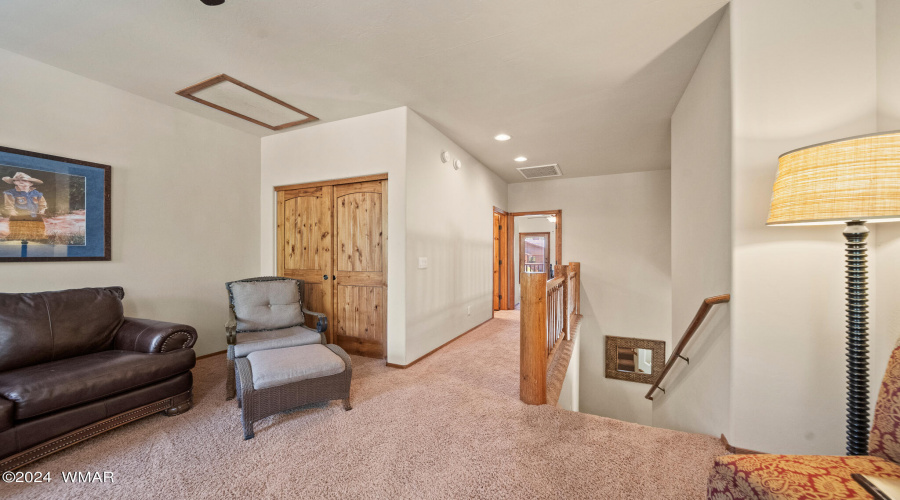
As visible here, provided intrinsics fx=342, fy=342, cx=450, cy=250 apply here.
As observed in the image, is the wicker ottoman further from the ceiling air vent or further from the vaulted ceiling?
the ceiling air vent

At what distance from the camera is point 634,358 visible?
6.21m

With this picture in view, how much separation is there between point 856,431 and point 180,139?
533 centimetres

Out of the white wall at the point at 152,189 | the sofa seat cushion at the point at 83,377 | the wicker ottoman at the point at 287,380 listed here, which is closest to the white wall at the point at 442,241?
the wicker ottoman at the point at 287,380

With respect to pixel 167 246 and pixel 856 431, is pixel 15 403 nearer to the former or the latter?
pixel 167 246

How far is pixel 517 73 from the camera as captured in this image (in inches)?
109

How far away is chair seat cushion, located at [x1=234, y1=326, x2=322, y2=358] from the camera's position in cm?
258

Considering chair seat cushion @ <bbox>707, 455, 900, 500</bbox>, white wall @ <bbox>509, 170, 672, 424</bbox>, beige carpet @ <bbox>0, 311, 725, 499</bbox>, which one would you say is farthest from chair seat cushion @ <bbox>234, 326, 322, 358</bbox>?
white wall @ <bbox>509, 170, 672, 424</bbox>

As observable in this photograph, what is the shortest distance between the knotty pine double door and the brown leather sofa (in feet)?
5.00

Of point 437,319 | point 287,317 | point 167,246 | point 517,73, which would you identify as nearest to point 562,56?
point 517,73

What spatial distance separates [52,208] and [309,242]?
6.68ft

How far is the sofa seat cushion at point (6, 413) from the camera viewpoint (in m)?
1.69

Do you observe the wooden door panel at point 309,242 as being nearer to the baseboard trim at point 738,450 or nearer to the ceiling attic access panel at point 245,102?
the ceiling attic access panel at point 245,102

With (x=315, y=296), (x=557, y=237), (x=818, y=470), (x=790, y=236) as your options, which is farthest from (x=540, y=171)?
(x=818, y=470)

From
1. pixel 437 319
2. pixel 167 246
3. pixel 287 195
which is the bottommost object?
pixel 437 319
